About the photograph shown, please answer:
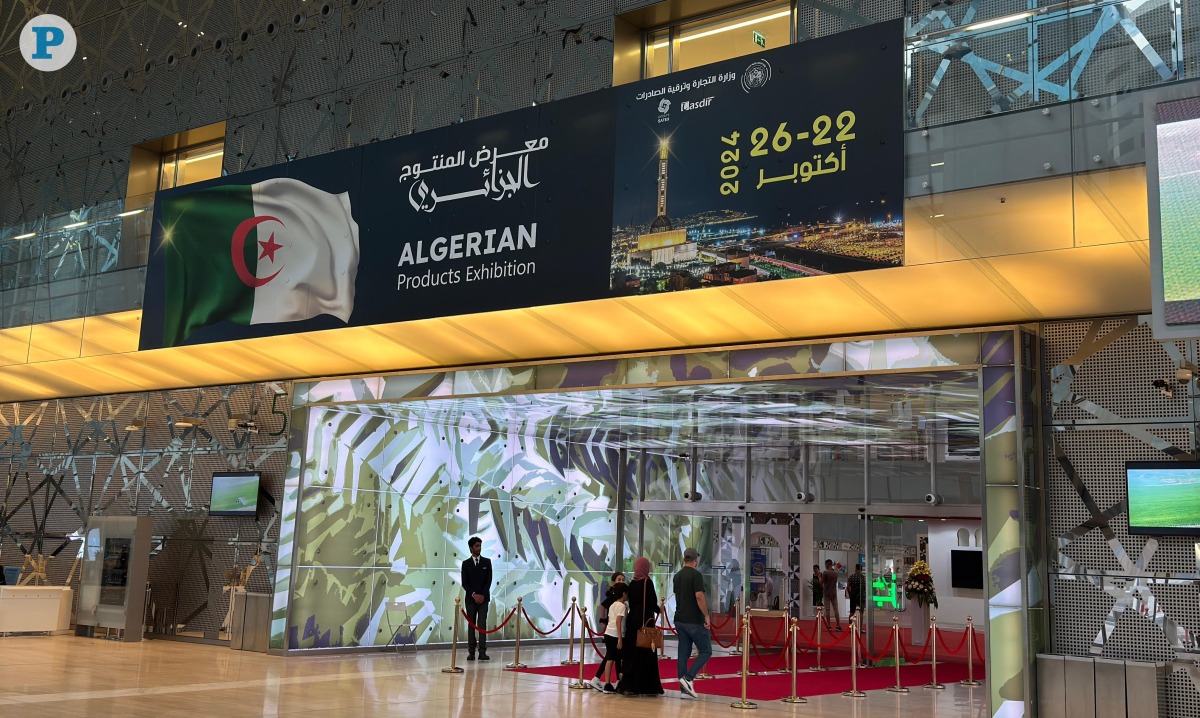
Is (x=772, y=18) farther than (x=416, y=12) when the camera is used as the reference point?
No

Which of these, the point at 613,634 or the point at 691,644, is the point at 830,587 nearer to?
the point at 691,644

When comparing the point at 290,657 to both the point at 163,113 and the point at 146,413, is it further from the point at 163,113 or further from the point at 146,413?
the point at 163,113

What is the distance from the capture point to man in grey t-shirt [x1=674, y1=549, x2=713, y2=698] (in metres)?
10.7

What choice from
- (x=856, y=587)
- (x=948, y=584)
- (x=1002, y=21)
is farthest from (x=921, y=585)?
(x=1002, y=21)

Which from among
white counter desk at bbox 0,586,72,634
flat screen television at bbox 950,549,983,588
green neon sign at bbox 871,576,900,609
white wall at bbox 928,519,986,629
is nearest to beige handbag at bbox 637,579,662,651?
green neon sign at bbox 871,576,900,609

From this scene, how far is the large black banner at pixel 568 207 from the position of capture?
9047mm

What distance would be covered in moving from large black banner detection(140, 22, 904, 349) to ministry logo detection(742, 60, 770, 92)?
0.02 meters

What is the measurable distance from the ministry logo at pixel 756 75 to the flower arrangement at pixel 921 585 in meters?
9.19

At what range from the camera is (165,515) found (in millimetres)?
16609

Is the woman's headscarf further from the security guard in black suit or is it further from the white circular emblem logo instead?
the white circular emblem logo

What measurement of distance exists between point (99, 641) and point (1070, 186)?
45.7ft

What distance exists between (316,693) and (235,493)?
5.74m

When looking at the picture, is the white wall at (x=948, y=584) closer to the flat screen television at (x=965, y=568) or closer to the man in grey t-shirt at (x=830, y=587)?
the flat screen television at (x=965, y=568)

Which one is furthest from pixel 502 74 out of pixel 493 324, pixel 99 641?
pixel 99 641
